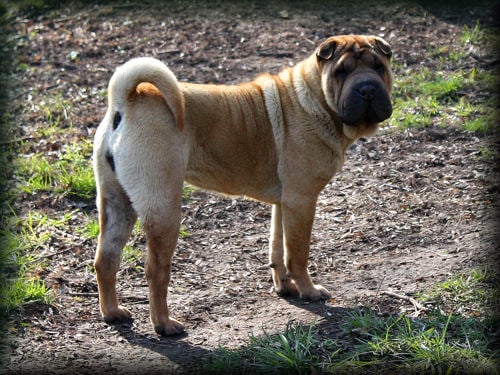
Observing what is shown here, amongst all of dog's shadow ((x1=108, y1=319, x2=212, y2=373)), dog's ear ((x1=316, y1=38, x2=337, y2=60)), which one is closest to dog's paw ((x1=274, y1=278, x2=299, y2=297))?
dog's shadow ((x1=108, y1=319, x2=212, y2=373))

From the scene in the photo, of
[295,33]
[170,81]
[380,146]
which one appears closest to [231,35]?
[295,33]

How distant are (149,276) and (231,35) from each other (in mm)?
5675

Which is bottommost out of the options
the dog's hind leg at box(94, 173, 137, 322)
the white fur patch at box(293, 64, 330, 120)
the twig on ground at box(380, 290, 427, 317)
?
the twig on ground at box(380, 290, 427, 317)

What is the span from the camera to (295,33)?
992 centimetres

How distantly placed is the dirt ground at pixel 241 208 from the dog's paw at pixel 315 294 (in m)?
0.06

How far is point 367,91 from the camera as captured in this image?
506 cm

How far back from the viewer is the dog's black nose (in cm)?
505

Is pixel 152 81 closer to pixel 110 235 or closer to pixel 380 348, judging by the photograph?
pixel 110 235

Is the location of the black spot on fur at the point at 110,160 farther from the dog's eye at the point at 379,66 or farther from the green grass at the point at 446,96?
the green grass at the point at 446,96

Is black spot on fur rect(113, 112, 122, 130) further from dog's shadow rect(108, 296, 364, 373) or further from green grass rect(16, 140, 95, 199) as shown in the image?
green grass rect(16, 140, 95, 199)

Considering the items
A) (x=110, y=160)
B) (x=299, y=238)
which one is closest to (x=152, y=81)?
(x=110, y=160)

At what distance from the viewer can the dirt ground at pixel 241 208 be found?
16.4 ft

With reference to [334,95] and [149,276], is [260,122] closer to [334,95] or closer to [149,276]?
[334,95]

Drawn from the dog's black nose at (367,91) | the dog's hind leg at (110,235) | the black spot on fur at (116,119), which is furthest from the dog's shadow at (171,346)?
the dog's black nose at (367,91)
